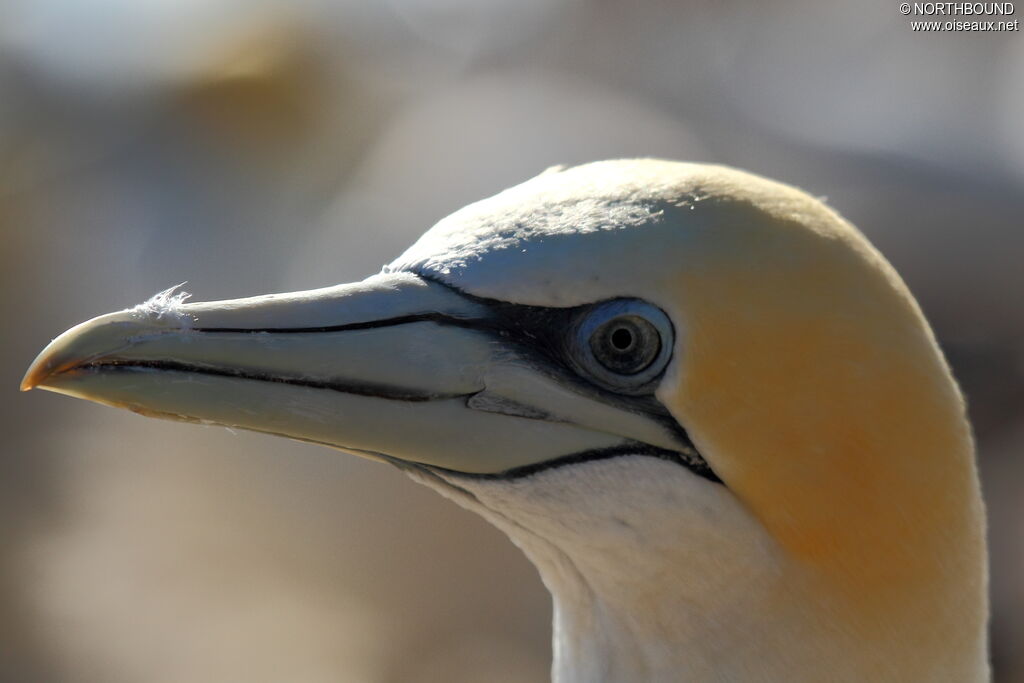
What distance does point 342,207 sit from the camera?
8844 mm

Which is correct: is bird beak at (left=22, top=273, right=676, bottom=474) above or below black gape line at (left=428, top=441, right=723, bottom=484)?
above

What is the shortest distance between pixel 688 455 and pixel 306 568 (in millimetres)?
5602

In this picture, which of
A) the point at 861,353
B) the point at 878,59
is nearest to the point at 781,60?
the point at 878,59

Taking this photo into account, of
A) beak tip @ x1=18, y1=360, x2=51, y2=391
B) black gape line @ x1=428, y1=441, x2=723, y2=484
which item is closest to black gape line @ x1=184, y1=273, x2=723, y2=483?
black gape line @ x1=428, y1=441, x2=723, y2=484

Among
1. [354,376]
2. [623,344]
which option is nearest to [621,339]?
[623,344]

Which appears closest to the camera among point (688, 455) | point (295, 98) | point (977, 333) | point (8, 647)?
point (688, 455)

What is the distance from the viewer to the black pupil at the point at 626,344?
2148 millimetres

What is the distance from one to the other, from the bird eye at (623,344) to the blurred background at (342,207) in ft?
16.5

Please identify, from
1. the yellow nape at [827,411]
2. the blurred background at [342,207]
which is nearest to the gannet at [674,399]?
the yellow nape at [827,411]

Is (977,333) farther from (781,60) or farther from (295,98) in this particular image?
(295,98)

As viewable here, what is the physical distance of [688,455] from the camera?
2197 millimetres

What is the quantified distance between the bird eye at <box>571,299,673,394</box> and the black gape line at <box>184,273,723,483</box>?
17 mm

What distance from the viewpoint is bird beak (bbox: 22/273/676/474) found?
6.61 feet

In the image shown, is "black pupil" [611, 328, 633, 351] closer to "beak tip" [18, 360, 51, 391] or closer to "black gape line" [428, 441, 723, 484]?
"black gape line" [428, 441, 723, 484]
